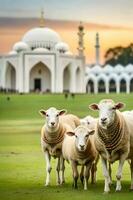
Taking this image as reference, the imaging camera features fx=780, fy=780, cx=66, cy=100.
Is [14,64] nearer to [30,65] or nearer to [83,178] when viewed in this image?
[30,65]

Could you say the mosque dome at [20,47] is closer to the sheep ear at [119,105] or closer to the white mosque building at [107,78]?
the white mosque building at [107,78]

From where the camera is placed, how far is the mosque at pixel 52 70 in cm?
5059

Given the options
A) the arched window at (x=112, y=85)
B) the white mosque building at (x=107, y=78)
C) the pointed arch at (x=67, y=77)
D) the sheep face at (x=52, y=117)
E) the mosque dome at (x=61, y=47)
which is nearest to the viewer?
the sheep face at (x=52, y=117)

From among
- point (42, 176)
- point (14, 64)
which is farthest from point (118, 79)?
point (42, 176)

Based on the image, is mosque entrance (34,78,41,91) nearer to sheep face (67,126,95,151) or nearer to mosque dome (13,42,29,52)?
mosque dome (13,42,29,52)

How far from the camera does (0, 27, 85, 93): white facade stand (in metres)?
50.6

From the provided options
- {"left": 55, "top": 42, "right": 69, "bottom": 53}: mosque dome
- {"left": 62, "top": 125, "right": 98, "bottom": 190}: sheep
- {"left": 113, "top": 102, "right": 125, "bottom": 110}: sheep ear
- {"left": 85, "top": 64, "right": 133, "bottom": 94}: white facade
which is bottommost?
{"left": 62, "top": 125, "right": 98, "bottom": 190}: sheep

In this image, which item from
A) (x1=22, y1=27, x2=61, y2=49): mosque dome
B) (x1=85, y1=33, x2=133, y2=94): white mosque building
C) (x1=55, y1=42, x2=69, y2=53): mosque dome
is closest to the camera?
(x1=55, y1=42, x2=69, y2=53): mosque dome

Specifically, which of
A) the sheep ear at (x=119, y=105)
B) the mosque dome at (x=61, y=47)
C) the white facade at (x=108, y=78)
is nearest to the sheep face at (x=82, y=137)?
the sheep ear at (x=119, y=105)

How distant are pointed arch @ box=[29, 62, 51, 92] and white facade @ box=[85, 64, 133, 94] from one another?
4.90 m

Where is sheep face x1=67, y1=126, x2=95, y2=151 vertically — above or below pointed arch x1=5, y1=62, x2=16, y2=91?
below

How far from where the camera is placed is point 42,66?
51.9 metres

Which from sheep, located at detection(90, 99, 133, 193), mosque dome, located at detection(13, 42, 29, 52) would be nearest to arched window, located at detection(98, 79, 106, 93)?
mosque dome, located at detection(13, 42, 29, 52)

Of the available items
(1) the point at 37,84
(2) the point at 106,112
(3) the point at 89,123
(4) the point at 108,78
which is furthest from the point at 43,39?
(2) the point at 106,112
